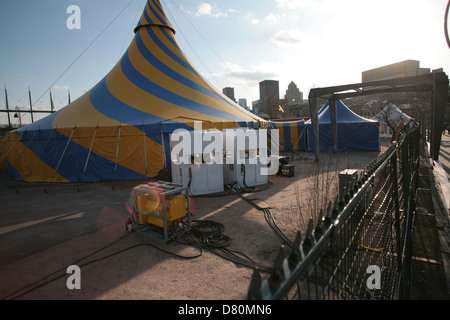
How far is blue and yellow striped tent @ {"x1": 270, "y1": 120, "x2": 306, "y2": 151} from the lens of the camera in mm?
18545

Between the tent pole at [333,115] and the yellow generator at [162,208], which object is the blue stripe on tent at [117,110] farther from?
the tent pole at [333,115]

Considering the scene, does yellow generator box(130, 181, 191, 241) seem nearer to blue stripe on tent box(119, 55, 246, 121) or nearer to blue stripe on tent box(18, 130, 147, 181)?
blue stripe on tent box(18, 130, 147, 181)

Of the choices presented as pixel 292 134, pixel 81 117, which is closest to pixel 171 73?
pixel 81 117

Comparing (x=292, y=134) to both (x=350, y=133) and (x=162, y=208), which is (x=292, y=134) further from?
(x=162, y=208)

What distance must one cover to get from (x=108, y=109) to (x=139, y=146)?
248 cm

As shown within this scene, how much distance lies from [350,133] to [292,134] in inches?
149

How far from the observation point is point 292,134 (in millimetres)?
→ 18812

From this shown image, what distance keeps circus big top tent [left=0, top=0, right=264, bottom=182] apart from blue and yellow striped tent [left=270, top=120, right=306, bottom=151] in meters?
6.24

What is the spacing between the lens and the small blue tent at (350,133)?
54.4ft

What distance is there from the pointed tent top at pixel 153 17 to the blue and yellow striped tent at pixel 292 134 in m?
9.45

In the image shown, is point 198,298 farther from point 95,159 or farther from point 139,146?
point 95,159

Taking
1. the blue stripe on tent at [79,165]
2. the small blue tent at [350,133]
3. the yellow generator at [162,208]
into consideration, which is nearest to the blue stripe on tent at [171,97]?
the blue stripe on tent at [79,165]
